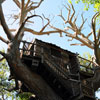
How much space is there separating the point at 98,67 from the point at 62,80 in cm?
351

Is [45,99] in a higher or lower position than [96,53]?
lower

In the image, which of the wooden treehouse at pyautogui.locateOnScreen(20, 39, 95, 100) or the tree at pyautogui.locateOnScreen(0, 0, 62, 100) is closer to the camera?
the tree at pyautogui.locateOnScreen(0, 0, 62, 100)

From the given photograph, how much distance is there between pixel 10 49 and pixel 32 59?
1.62 metres

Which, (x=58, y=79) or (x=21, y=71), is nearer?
(x=21, y=71)

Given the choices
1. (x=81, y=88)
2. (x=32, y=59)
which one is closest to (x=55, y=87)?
(x=81, y=88)

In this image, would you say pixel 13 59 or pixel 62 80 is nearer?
pixel 13 59

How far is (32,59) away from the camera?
10.0m

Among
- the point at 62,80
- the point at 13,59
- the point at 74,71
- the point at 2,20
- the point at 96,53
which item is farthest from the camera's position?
the point at 74,71

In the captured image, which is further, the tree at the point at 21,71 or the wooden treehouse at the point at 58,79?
the wooden treehouse at the point at 58,79

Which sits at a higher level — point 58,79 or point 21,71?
point 21,71

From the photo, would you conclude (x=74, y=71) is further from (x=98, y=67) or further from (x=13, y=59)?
(x=13, y=59)

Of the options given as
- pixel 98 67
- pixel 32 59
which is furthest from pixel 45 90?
pixel 98 67

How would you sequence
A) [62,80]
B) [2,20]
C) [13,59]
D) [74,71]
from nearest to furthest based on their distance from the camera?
[13,59] → [2,20] → [62,80] → [74,71]

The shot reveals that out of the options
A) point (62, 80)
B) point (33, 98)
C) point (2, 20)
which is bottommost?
point (33, 98)
